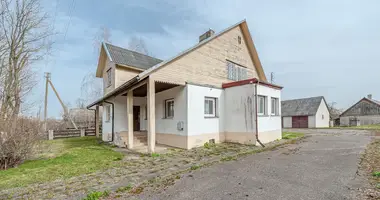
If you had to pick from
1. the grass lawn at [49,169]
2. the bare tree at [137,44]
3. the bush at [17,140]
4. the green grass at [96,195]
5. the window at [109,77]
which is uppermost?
the bare tree at [137,44]

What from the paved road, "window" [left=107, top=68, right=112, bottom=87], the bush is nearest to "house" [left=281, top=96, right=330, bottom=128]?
the paved road

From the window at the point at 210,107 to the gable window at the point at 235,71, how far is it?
8.11 feet

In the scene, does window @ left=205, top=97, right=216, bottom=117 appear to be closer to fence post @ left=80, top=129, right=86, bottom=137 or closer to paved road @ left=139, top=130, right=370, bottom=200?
paved road @ left=139, top=130, right=370, bottom=200

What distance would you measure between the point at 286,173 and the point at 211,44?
856 cm

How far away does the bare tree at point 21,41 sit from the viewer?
45.0ft

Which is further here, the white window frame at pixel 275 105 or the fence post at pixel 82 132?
the fence post at pixel 82 132

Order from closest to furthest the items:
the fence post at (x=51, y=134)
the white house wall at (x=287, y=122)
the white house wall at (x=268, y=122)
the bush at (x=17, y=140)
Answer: the bush at (x=17, y=140) < the white house wall at (x=268, y=122) < the fence post at (x=51, y=134) < the white house wall at (x=287, y=122)

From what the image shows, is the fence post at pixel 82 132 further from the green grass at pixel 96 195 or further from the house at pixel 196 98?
the green grass at pixel 96 195

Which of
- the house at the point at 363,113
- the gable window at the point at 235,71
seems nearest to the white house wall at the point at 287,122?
the house at the point at 363,113

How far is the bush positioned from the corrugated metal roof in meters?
6.83

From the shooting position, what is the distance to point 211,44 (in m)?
12.1

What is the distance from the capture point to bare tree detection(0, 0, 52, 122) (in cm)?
1371

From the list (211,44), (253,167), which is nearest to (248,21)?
(211,44)

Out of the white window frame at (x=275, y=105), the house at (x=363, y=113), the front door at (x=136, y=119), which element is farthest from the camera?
the house at (x=363, y=113)
